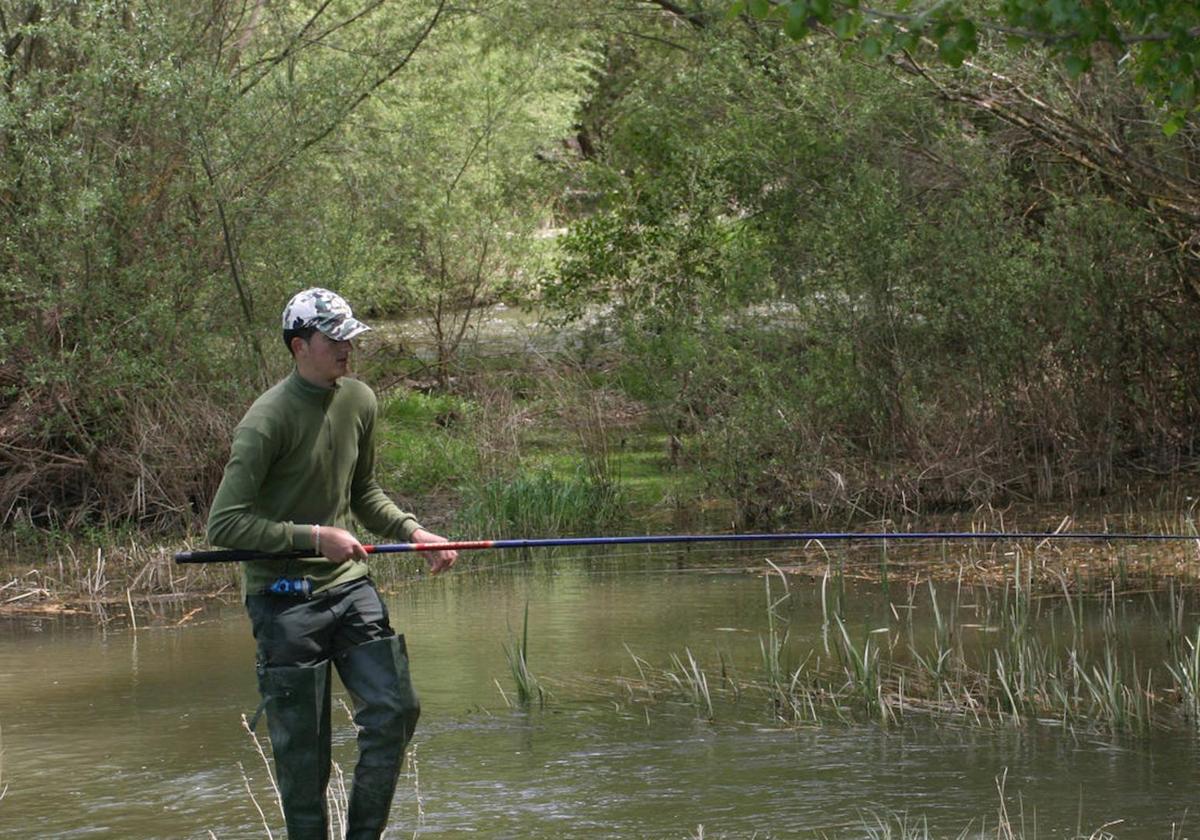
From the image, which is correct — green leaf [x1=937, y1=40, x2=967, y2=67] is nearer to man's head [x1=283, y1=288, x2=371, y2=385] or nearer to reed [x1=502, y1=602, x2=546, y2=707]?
man's head [x1=283, y1=288, x2=371, y2=385]

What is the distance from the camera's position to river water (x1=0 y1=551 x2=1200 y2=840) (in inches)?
247

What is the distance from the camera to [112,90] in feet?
46.5

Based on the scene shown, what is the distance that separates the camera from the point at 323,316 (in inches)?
207

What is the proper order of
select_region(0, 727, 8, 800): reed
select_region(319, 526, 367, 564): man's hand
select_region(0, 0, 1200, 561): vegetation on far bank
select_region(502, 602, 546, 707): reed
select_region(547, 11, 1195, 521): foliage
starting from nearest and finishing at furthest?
1. select_region(319, 526, 367, 564): man's hand
2. select_region(0, 727, 8, 800): reed
3. select_region(502, 602, 546, 707): reed
4. select_region(0, 0, 1200, 561): vegetation on far bank
5. select_region(547, 11, 1195, 521): foliage

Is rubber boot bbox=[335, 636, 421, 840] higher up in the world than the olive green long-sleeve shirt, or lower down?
lower down

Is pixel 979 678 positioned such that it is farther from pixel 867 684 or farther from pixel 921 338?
pixel 921 338

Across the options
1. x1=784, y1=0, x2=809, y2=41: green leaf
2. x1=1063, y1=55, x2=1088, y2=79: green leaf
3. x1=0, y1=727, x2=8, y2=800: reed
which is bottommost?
x1=0, y1=727, x2=8, y2=800: reed

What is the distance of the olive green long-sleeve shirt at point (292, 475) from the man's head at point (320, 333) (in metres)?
0.06

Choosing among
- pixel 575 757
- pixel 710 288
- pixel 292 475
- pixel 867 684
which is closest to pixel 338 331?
pixel 292 475

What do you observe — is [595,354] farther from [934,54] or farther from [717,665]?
[717,665]

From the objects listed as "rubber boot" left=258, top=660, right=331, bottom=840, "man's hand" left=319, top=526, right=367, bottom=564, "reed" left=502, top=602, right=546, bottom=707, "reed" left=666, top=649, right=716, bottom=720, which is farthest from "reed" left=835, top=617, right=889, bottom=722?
"man's hand" left=319, top=526, right=367, bottom=564

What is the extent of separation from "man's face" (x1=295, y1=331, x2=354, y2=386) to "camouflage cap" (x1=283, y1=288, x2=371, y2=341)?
0.08ft

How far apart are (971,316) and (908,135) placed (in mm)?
2024

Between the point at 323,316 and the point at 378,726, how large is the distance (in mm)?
1213
